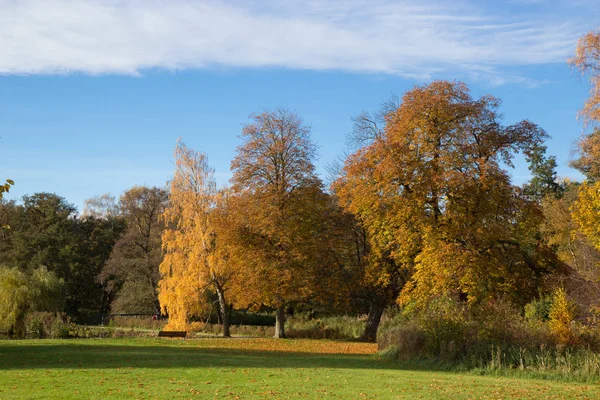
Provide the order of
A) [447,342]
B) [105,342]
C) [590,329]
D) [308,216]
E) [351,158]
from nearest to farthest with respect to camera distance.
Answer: [590,329] → [447,342] → [105,342] → [351,158] → [308,216]

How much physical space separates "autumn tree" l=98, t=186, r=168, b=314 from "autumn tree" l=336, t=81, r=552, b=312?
20.9m

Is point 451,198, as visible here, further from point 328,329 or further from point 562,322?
point 328,329

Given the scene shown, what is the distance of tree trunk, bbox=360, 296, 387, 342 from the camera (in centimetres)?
3356

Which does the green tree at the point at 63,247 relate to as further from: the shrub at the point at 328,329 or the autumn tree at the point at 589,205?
the autumn tree at the point at 589,205

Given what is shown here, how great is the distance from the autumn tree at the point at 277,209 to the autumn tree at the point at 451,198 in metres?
5.13

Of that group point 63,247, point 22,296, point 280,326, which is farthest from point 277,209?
point 63,247

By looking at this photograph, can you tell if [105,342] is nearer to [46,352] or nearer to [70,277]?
[46,352]

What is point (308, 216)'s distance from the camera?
1329 inches

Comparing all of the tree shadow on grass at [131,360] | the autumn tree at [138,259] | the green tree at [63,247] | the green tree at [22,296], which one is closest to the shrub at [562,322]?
the tree shadow on grass at [131,360]

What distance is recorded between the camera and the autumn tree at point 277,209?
107 ft

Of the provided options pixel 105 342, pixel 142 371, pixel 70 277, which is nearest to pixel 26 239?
pixel 70 277

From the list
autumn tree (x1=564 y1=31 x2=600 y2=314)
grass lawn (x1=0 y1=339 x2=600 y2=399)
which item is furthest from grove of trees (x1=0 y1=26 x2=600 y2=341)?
grass lawn (x1=0 y1=339 x2=600 y2=399)

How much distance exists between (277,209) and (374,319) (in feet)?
26.6

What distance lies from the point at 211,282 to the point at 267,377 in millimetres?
21447
